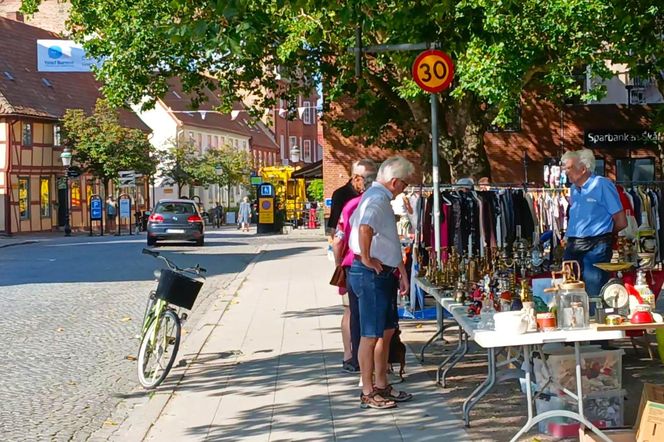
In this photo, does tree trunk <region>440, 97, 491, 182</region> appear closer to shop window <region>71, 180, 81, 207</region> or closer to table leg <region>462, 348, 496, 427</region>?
table leg <region>462, 348, 496, 427</region>

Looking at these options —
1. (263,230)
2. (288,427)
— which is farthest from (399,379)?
(263,230)

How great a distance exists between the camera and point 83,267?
2581 centimetres

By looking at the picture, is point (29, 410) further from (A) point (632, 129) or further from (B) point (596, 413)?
(A) point (632, 129)

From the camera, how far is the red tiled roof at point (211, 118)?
3201 inches

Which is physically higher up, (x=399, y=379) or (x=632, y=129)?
(x=632, y=129)

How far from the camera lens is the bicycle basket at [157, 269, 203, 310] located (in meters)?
9.62

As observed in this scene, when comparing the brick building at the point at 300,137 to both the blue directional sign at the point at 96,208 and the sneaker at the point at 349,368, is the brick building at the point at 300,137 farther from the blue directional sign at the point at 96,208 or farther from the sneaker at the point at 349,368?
the sneaker at the point at 349,368

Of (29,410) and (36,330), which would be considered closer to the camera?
(29,410)

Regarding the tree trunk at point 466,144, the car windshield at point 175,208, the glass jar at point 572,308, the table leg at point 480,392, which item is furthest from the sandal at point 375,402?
the car windshield at point 175,208

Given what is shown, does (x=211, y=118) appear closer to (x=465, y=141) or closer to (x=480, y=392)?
(x=465, y=141)

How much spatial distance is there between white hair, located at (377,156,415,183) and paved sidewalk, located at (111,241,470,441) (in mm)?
1680

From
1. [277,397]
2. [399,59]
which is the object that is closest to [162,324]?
[277,397]

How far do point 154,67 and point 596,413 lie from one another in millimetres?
20548

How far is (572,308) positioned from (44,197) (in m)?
53.0
